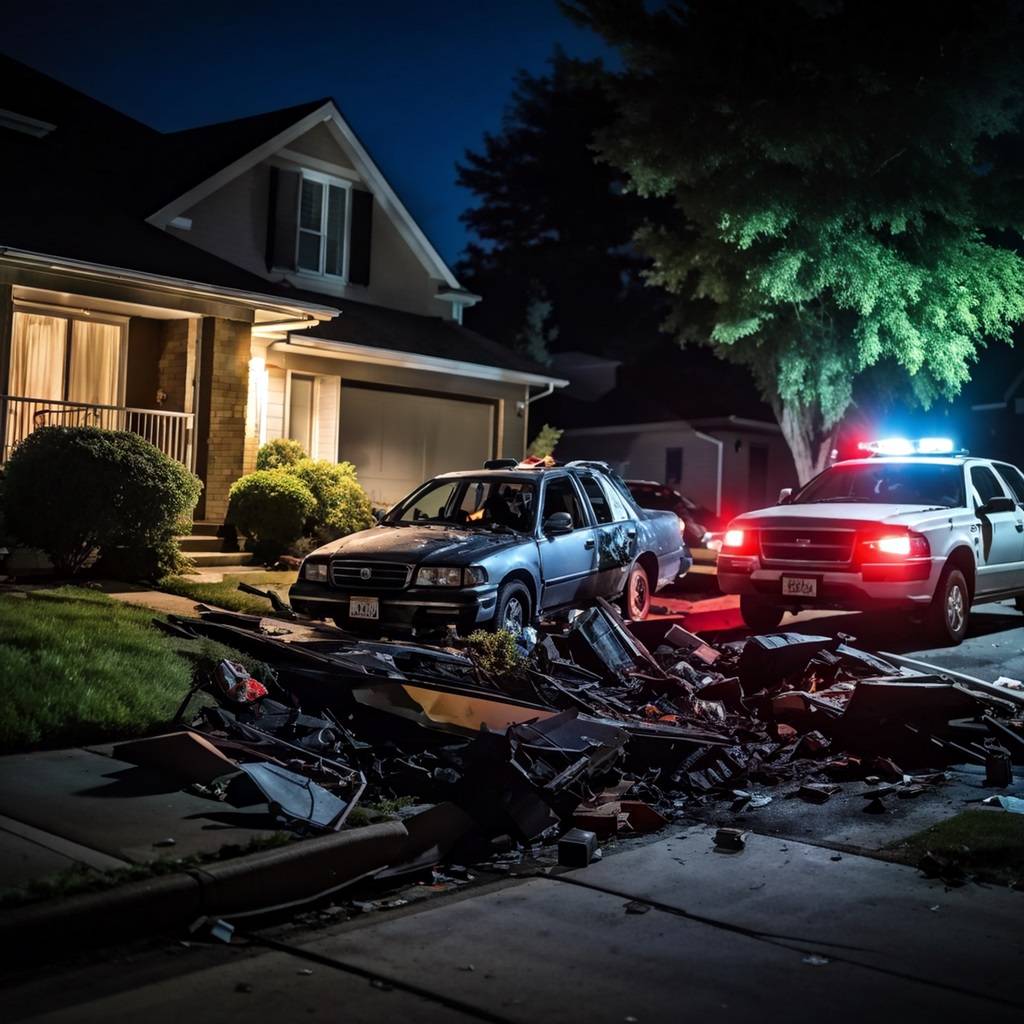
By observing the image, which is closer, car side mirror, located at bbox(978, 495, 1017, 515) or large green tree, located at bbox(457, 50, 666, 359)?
car side mirror, located at bbox(978, 495, 1017, 515)

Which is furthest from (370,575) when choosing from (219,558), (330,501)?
(330,501)


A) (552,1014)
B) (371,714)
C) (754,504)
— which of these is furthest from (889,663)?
(754,504)

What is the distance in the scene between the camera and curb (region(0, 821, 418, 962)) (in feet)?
13.9

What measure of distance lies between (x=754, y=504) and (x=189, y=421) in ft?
77.4

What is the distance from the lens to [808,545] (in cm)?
1223

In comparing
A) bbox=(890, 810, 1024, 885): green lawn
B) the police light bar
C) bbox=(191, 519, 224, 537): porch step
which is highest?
the police light bar

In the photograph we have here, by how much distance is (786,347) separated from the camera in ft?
72.7

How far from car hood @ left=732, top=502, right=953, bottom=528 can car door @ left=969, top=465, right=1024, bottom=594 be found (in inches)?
28.5

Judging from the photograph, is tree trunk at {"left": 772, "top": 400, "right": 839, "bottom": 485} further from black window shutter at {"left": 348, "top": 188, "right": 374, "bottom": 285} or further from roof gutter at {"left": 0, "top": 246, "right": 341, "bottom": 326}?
roof gutter at {"left": 0, "top": 246, "right": 341, "bottom": 326}

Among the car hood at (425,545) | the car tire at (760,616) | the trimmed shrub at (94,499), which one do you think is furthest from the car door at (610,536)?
the trimmed shrub at (94,499)

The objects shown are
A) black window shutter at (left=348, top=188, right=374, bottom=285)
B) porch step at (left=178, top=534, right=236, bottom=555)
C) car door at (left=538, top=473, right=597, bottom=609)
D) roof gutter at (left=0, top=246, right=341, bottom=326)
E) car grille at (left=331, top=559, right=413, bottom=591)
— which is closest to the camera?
car grille at (left=331, top=559, right=413, bottom=591)

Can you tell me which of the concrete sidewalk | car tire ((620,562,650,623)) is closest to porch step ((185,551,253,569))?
car tire ((620,562,650,623))

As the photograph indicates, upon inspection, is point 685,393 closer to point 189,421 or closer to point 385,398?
point 385,398

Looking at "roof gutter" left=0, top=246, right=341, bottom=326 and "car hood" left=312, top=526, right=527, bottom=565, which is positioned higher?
"roof gutter" left=0, top=246, right=341, bottom=326
